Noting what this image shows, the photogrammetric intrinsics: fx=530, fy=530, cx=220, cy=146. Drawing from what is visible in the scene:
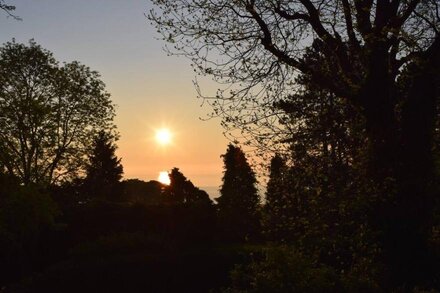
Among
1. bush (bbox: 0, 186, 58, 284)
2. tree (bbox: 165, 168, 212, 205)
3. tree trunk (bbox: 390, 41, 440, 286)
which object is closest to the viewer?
tree trunk (bbox: 390, 41, 440, 286)

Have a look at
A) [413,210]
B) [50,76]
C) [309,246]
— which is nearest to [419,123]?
[413,210]

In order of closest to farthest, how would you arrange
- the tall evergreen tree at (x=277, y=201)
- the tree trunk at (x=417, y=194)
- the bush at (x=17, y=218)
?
the tree trunk at (x=417, y=194)
the tall evergreen tree at (x=277, y=201)
the bush at (x=17, y=218)

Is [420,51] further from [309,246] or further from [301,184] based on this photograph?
[309,246]

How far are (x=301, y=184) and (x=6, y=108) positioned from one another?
97.0ft

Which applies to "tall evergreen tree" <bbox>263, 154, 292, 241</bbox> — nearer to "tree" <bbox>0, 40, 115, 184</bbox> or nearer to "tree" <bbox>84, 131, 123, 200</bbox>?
"tree" <bbox>0, 40, 115, 184</bbox>

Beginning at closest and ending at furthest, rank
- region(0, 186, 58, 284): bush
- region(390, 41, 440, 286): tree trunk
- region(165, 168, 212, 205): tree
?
region(390, 41, 440, 286): tree trunk → region(0, 186, 58, 284): bush → region(165, 168, 212, 205): tree

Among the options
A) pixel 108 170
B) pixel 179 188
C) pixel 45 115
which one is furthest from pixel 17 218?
pixel 108 170

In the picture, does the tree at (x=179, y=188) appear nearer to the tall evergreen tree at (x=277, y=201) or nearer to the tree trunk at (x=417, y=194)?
the tall evergreen tree at (x=277, y=201)

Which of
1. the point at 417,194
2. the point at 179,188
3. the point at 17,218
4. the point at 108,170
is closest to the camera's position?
the point at 417,194

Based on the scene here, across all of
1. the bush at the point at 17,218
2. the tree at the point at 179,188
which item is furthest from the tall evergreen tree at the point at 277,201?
the tree at the point at 179,188

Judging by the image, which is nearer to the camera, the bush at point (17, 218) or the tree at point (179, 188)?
the bush at point (17, 218)

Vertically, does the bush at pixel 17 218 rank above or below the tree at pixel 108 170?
below

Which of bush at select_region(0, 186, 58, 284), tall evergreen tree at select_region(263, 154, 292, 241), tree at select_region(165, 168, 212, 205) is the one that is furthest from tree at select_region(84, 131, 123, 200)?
tall evergreen tree at select_region(263, 154, 292, 241)

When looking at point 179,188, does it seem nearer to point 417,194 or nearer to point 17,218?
point 17,218
